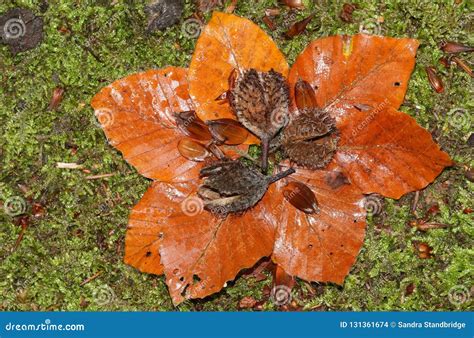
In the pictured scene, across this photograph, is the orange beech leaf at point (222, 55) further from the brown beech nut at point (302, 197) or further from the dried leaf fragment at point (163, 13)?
the brown beech nut at point (302, 197)

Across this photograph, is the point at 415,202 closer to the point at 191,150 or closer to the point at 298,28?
the point at 298,28

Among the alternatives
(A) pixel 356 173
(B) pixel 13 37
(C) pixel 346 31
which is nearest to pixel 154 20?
(B) pixel 13 37

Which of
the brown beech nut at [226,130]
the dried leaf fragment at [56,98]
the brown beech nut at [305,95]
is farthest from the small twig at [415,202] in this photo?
the dried leaf fragment at [56,98]

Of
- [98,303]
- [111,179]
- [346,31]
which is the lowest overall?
[98,303]

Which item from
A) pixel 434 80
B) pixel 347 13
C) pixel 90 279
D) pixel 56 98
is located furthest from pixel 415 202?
pixel 56 98

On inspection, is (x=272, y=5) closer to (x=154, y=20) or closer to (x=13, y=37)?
(x=154, y=20)
